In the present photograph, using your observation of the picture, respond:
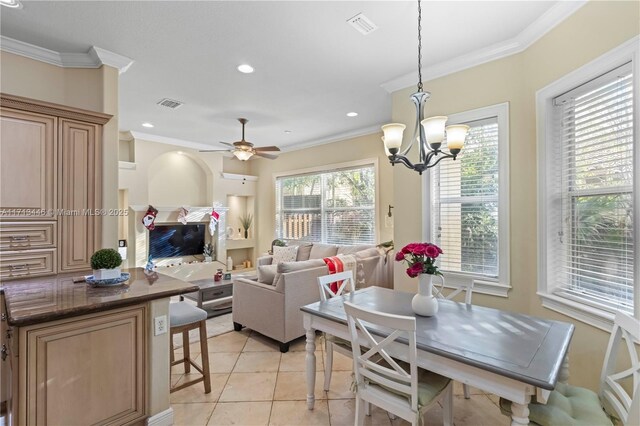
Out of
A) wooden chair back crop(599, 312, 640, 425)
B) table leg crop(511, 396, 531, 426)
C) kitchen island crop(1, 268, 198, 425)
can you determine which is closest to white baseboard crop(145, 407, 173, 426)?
kitchen island crop(1, 268, 198, 425)

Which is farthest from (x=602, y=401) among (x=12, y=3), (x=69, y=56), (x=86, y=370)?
(x=69, y=56)

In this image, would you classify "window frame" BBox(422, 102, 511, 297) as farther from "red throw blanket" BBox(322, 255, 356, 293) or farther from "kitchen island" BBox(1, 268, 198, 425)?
"kitchen island" BBox(1, 268, 198, 425)

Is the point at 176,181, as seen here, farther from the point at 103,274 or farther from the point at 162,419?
the point at 162,419

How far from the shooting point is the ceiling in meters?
2.26

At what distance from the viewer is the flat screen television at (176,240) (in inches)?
238

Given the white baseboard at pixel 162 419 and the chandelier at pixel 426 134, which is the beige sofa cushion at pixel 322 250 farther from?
the white baseboard at pixel 162 419

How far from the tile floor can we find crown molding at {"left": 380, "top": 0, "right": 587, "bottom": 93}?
9.67 ft

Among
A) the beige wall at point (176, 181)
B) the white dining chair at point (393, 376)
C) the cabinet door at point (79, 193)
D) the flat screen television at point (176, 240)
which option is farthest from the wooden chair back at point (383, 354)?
the beige wall at point (176, 181)

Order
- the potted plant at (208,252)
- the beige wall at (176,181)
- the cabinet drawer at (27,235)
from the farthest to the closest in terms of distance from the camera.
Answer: the potted plant at (208,252) < the beige wall at (176,181) < the cabinet drawer at (27,235)

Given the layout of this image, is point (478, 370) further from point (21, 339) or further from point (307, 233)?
point (307, 233)

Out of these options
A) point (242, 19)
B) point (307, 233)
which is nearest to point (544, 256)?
point (242, 19)

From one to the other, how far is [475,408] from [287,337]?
179 cm

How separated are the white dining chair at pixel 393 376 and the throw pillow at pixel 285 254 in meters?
4.12

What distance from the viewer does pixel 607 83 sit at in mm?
2014
